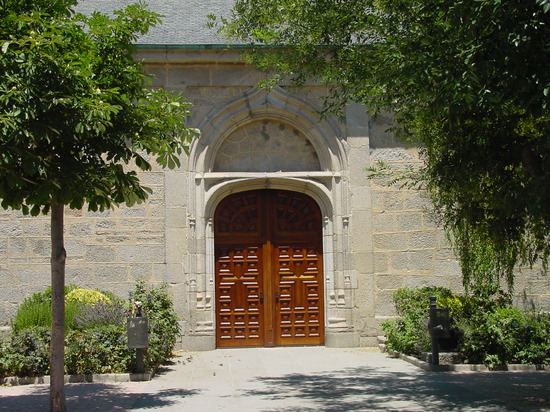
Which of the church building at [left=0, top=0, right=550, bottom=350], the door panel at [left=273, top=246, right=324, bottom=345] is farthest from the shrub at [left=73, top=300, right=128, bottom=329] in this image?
the door panel at [left=273, top=246, right=324, bottom=345]

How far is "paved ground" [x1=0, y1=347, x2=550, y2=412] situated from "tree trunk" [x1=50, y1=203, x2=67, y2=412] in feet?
2.03

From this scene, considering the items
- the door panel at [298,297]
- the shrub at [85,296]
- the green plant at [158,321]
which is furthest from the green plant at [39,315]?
the door panel at [298,297]

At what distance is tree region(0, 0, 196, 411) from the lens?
6891 mm

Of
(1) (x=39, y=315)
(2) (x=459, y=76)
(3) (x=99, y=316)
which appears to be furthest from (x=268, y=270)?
(2) (x=459, y=76)

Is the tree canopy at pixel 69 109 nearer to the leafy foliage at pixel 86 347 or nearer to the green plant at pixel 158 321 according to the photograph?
the leafy foliage at pixel 86 347

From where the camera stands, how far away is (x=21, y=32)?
7176mm

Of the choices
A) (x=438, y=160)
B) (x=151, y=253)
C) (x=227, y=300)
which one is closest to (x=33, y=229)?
(x=151, y=253)

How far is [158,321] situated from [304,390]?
10.6 feet

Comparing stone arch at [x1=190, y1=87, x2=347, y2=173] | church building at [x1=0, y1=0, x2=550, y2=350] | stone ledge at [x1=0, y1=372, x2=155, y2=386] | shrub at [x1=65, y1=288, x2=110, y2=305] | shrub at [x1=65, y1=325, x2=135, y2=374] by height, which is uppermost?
stone arch at [x1=190, y1=87, x2=347, y2=173]

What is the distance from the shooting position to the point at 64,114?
284 inches

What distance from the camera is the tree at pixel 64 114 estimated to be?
6.89m

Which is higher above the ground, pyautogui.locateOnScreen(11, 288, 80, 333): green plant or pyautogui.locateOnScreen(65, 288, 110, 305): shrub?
pyautogui.locateOnScreen(65, 288, 110, 305): shrub

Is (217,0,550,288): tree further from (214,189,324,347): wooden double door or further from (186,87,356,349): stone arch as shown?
(214,189,324,347): wooden double door

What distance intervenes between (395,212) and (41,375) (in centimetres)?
706
